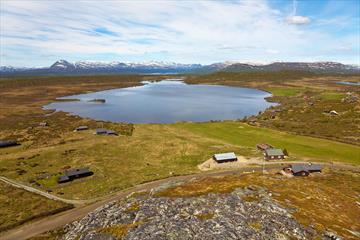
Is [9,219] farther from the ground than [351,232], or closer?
closer

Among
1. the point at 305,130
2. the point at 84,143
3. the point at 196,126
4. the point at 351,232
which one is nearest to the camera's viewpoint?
the point at 351,232

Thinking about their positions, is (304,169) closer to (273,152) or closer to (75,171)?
(273,152)

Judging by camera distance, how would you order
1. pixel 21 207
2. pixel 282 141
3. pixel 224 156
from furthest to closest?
pixel 282 141 < pixel 224 156 < pixel 21 207

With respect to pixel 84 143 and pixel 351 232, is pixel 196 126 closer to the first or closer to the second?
pixel 84 143

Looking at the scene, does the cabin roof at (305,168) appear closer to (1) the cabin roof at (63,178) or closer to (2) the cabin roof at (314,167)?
(2) the cabin roof at (314,167)

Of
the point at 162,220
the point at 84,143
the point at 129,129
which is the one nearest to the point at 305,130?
the point at 129,129

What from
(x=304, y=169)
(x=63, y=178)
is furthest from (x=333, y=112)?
(x=63, y=178)
